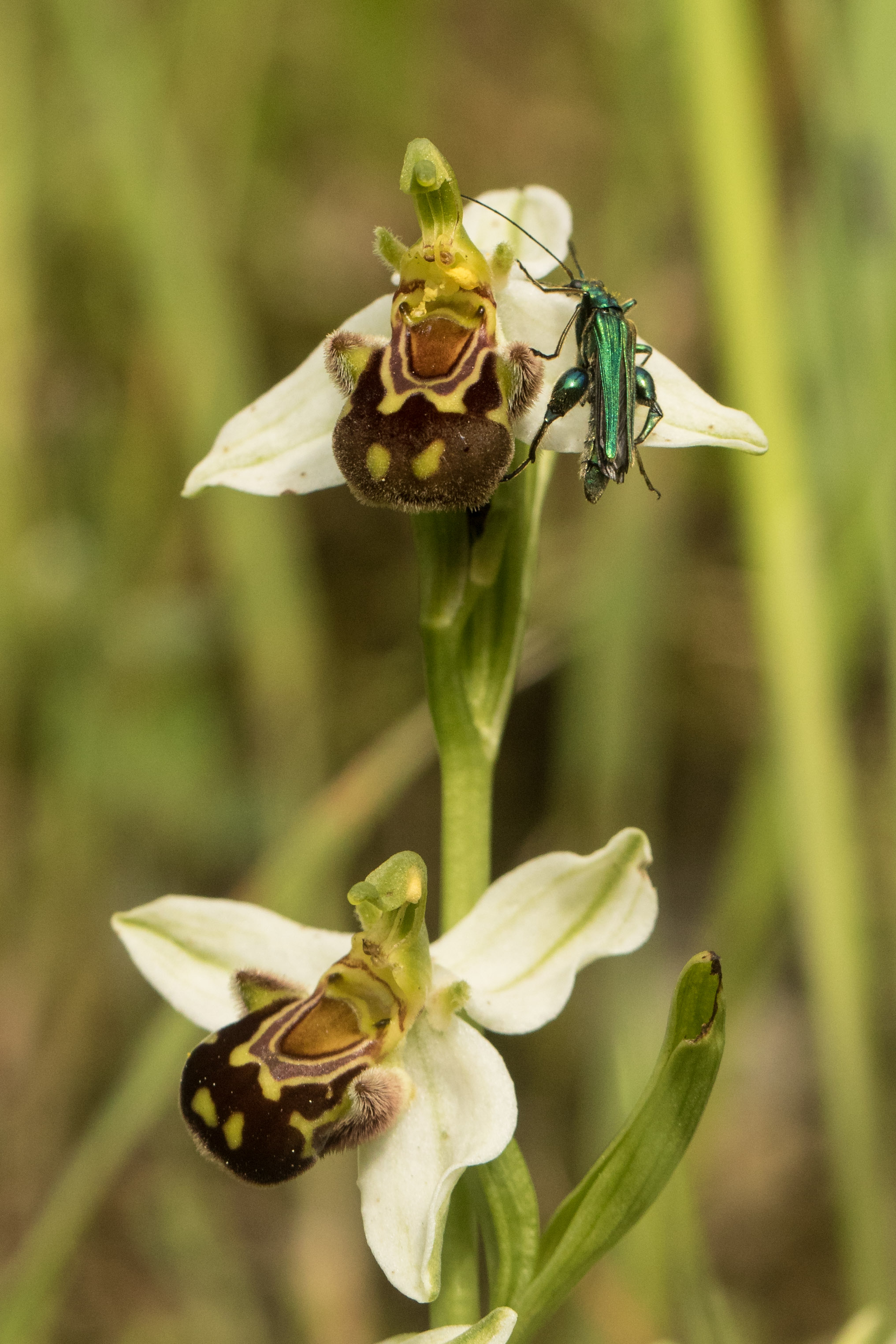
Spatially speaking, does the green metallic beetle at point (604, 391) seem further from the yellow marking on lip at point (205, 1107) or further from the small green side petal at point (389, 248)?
the yellow marking on lip at point (205, 1107)

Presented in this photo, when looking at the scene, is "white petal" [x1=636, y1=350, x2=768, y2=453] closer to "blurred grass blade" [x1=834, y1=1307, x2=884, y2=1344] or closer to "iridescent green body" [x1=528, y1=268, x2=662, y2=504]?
"iridescent green body" [x1=528, y1=268, x2=662, y2=504]

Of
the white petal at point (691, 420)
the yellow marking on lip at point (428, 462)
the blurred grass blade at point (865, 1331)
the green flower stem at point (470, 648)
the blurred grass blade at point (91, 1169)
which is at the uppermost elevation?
the white petal at point (691, 420)

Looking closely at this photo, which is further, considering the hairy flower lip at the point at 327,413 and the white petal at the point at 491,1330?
the hairy flower lip at the point at 327,413

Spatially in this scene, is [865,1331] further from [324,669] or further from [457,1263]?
[324,669]

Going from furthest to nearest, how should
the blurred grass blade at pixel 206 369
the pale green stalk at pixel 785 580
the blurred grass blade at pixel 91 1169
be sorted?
the blurred grass blade at pixel 206 369, the pale green stalk at pixel 785 580, the blurred grass blade at pixel 91 1169

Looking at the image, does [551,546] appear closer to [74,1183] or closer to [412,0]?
[412,0]

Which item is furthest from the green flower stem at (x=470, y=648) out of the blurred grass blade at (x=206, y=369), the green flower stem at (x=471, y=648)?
the blurred grass blade at (x=206, y=369)

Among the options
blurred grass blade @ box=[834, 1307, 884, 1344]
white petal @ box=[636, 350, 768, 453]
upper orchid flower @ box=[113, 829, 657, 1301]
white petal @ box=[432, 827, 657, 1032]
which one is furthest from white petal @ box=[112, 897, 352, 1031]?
blurred grass blade @ box=[834, 1307, 884, 1344]
